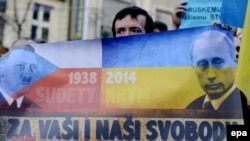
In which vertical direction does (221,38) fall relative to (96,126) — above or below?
above

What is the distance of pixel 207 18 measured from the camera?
214 centimetres

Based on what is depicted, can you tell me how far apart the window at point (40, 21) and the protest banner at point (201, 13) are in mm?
11874

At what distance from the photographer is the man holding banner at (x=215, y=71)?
1887 mm

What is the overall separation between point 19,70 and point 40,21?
11952mm

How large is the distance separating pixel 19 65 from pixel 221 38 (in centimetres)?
86

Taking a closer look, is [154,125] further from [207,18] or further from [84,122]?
[207,18]

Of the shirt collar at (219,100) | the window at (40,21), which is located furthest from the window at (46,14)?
the shirt collar at (219,100)

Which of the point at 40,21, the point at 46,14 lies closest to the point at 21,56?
the point at 40,21

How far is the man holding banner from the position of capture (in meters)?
1.89

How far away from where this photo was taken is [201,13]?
7.08 ft

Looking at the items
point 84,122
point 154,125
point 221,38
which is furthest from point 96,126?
point 221,38

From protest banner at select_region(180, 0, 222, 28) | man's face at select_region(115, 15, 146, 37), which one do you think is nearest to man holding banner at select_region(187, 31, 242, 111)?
protest banner at select_region(180, 0, 222, 28)

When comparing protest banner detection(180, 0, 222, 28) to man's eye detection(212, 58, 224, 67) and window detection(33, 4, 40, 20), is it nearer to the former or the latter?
man's eye detection(212, 58, 224, 67)

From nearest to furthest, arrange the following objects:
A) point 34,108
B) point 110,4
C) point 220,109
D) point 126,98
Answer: point 220,109, point 126,98, point 34,108, point 110,4
